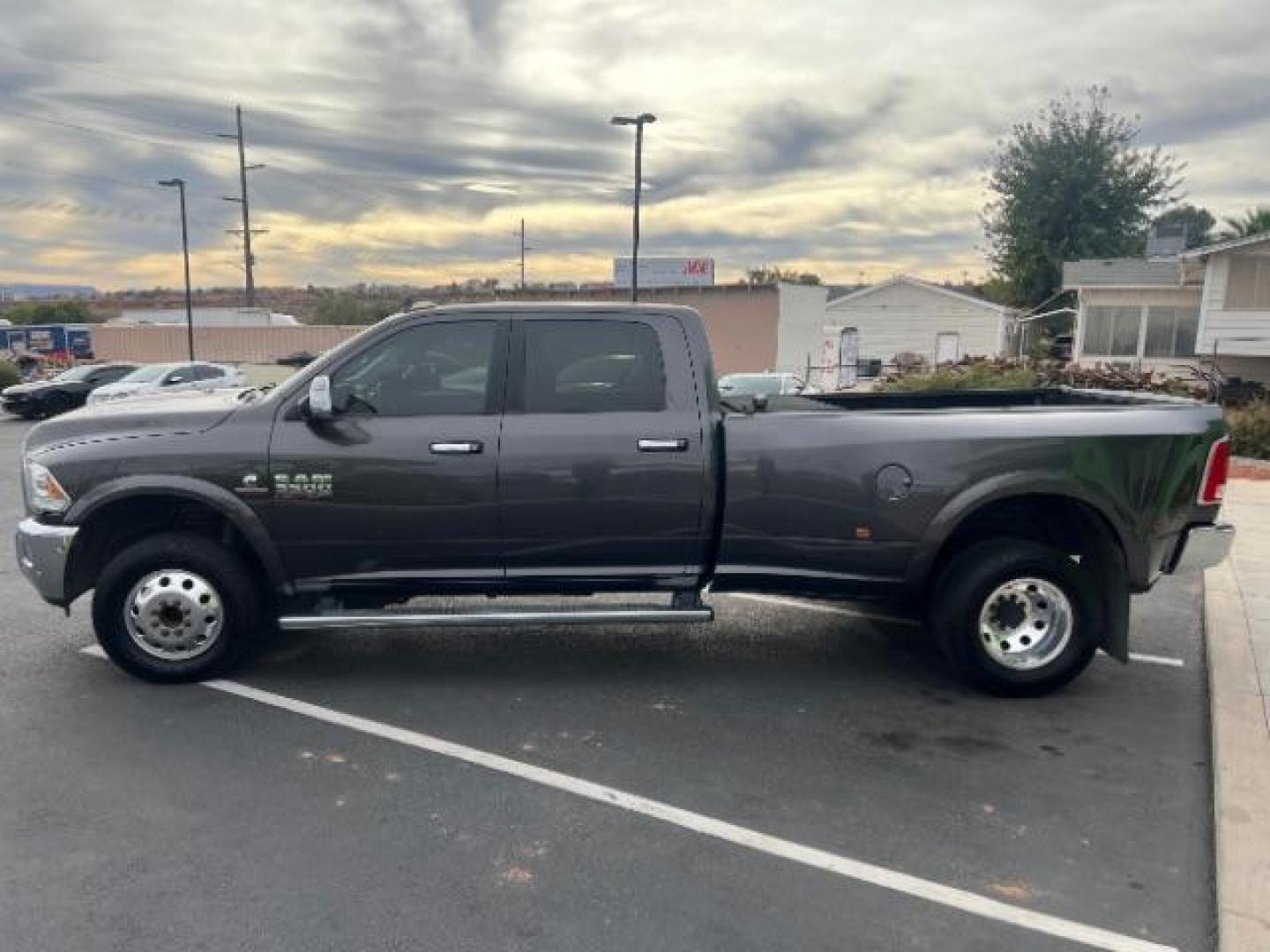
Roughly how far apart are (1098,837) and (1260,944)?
689 mm

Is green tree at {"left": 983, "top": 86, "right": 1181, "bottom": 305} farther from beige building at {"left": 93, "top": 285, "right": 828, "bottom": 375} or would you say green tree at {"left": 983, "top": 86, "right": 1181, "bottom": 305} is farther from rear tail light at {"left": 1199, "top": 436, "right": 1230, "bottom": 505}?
rear tail light at {"left": 1199, "top": 436, "right": 1230, "bottom": 505}

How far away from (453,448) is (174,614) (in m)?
1.71

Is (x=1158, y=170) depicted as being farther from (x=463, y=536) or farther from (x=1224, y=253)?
(x=463, y=536)

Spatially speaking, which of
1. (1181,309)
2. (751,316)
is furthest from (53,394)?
(1181,309)

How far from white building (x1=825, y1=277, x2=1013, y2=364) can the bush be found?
26210 mm

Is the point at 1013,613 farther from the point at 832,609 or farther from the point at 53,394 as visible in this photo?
the point at 53,394

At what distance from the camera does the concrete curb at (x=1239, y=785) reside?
3.06m

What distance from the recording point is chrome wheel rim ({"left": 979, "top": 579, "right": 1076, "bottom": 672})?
489 cm

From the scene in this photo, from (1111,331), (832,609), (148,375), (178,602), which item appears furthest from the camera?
(1111,331)

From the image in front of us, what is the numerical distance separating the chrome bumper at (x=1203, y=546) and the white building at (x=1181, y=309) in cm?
2227

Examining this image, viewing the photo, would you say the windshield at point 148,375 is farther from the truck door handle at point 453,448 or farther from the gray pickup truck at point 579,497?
the truck door handle at point 453,448

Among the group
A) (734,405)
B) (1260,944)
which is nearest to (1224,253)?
(734,405)

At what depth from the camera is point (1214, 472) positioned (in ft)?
15.9

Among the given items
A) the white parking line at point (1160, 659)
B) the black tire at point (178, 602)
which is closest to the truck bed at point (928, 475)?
the white parking line at point (1160, 659)
